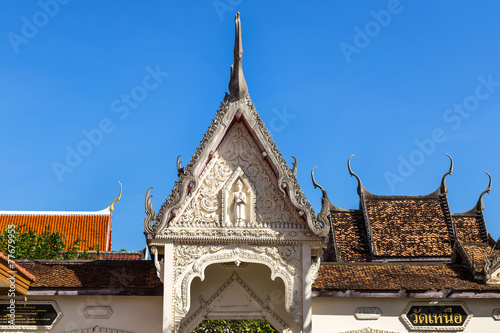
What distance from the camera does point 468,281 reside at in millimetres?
16906

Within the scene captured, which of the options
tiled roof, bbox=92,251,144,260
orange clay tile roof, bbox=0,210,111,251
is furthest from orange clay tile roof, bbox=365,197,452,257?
orange clay tile roof, bbox=0,210,111,251

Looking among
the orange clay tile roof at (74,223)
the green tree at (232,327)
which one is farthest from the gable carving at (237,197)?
the orange clay tile roof at (74,223)

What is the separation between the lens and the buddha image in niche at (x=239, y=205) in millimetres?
15906

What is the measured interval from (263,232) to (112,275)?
350cm

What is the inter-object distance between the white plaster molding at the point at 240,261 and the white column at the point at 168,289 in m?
0.10

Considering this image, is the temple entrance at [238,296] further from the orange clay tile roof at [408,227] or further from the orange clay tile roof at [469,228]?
the orange clay tile roof at [469,228]

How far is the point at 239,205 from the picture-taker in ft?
52.4

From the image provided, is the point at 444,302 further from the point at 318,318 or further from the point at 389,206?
the point at 389,206

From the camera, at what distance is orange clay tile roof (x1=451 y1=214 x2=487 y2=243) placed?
1079 inches

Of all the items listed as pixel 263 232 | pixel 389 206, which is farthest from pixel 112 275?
pixel 389 206

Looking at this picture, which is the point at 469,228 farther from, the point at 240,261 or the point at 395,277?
the point at 240,261

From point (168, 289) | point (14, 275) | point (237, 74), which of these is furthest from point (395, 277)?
point (14, 275)

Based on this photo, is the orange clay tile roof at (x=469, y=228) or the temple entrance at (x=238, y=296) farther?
the orange clay tile roof at (x=469, y=228)

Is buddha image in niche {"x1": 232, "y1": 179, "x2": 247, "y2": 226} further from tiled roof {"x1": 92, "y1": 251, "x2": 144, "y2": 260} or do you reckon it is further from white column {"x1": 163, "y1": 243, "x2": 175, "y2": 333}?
tiled roof {"x1": 92, "y1": 251, "x2": 144, "y2": 260}
